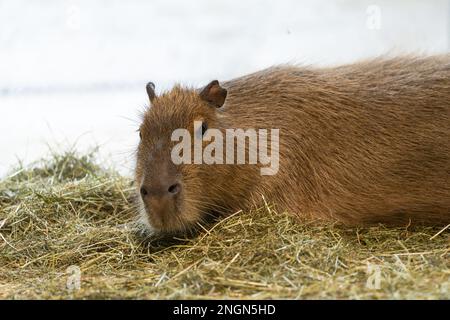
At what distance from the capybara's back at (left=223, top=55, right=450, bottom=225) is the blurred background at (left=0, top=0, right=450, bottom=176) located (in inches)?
95.0

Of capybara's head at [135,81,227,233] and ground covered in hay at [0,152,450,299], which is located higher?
capybara's head at [135,81,227,233]

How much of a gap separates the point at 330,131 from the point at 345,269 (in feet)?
4.59

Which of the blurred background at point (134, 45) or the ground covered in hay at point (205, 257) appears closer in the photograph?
the ground covered in hay at point (205, 257)

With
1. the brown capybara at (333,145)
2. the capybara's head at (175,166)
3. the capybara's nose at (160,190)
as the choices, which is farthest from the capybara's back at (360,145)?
the capybara's nose at (160,190)

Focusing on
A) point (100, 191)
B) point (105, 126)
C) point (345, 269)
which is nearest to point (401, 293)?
point (345, 269)

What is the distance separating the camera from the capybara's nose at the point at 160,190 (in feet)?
14.4

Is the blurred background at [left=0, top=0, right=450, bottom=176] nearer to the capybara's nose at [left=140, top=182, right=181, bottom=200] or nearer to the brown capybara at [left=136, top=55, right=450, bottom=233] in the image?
the brown capybara at [left=136, top=55, right=450, bottom=233]

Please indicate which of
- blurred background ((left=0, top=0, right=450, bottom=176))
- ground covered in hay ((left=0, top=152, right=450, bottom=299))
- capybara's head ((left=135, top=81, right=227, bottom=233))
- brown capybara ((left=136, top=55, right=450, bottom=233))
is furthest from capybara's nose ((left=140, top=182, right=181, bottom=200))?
blurred background ((left=0, top=0, right=450, bottom=176))

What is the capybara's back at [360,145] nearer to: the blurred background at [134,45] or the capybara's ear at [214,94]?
the capybara's ear at [214,94]

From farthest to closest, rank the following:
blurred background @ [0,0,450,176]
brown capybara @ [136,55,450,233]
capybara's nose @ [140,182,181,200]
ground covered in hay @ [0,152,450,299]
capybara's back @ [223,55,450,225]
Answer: blurred background @ [0,0,450,176]
capybara's back @ [223,55,450,225]
brown capybara @ [136,55,450,233]
capybara's nose @ [140,182,181,200]
ground covered in hay @ [0,152,450,299]

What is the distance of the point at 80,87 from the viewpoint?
26.7 feet

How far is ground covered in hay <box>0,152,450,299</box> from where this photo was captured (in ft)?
12.0

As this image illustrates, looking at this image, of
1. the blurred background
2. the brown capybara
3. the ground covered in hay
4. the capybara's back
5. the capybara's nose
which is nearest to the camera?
Result: the ground covered in hay

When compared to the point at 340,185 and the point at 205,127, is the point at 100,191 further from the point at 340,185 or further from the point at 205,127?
the point at 340,185
